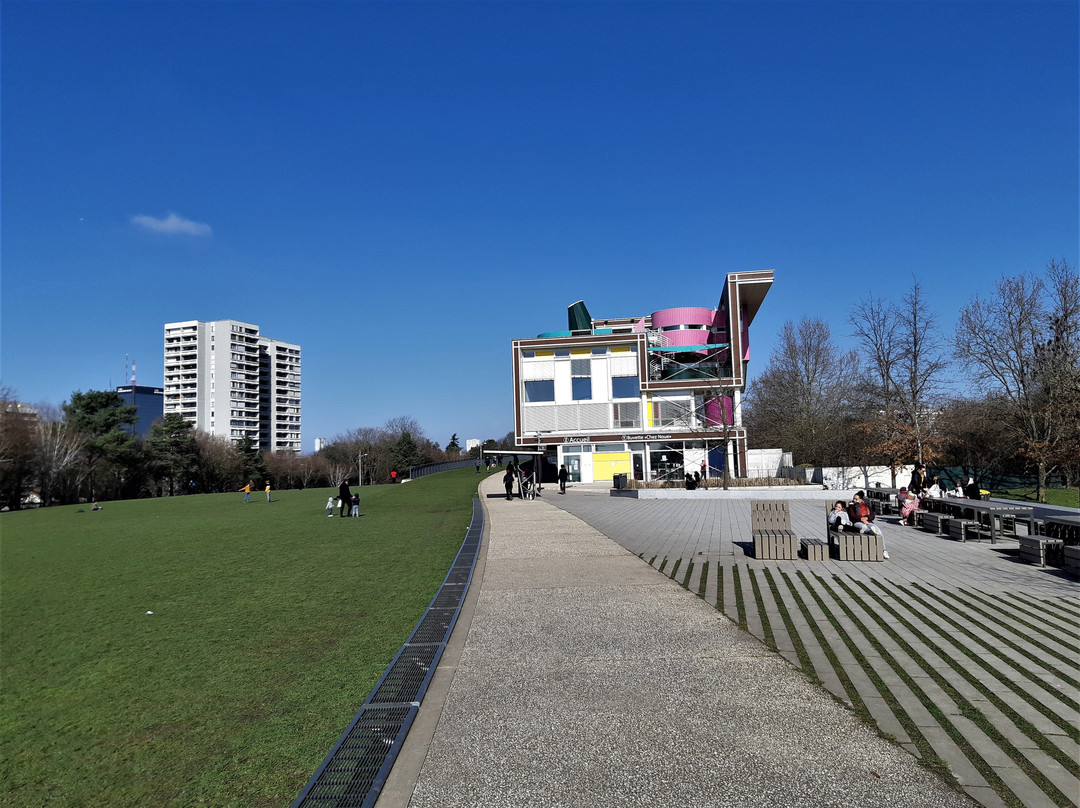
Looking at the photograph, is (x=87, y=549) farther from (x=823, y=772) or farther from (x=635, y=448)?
(x=635, y=448)

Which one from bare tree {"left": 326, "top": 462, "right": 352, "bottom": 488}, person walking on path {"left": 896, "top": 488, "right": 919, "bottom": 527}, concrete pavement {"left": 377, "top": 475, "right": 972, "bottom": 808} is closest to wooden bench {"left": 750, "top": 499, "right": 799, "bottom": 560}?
concrete pavement {"left": 377, "top": 475, "right": 972, "bottom": 808}

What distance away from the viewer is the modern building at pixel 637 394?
41.5 meters

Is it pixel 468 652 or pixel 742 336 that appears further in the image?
pixel 742 336

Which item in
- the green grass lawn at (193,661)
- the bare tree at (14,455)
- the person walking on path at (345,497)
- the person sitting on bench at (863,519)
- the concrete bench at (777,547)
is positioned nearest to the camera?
the green grass lawn at (193,661)

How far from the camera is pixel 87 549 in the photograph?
16.4 m

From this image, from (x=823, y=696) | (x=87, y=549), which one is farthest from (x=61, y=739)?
(x=87, y=549)

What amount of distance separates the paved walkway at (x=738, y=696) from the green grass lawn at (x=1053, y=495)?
64.3ft

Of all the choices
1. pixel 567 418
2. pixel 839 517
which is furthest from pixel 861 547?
pixel 567 418

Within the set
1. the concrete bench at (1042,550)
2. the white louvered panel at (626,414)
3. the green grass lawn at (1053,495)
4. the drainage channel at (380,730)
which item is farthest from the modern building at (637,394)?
the drainage channel at (380,730)

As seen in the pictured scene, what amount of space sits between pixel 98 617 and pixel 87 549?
371 inches

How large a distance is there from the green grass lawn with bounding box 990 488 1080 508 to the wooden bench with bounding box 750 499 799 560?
1621cm

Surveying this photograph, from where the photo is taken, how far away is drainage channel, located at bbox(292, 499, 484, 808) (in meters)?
3.76

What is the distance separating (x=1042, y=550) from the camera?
11.3 m

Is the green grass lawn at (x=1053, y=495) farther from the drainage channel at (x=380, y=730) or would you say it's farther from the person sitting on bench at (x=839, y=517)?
the drainage channel at (x=380, y=730)
